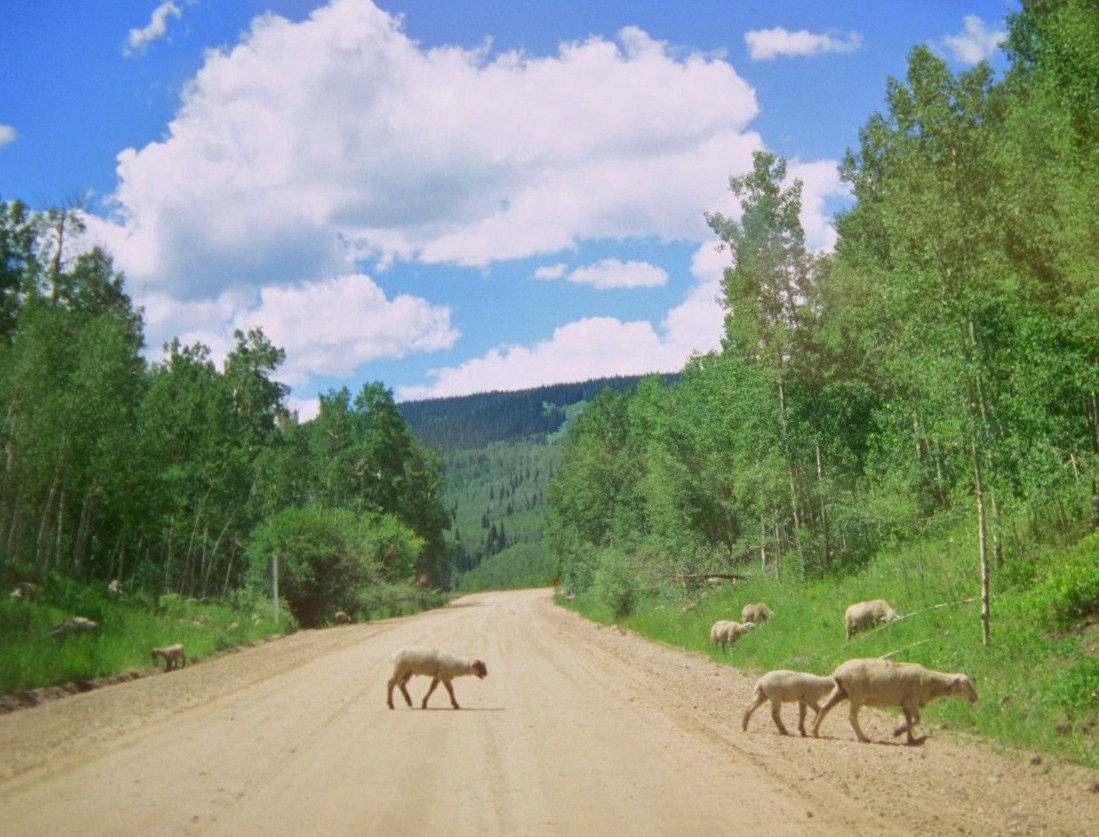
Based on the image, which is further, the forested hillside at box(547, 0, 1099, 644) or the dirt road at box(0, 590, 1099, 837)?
the forested hillside at box(547, 0, 1099, 644)

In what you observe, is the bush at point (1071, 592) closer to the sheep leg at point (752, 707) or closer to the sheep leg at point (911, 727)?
the sheep leg at point (911, 727)

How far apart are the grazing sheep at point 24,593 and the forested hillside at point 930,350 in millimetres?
20497

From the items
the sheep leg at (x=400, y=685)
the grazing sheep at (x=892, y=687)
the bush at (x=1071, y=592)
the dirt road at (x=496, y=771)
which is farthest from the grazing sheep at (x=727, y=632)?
the grazing sheep at (x=892, y=687)

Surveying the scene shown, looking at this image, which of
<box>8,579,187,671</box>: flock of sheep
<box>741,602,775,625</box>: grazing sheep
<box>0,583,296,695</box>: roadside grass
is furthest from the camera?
<box>741,602,775,625</box>: grazing sheep

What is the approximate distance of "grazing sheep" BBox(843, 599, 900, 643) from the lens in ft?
58.5

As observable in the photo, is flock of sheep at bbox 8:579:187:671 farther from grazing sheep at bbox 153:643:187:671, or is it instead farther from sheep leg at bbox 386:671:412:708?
sheep leg at bbox 386:671:412:708

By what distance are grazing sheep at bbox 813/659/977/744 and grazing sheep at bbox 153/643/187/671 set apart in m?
16.5

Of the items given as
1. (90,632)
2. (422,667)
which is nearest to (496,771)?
(422,667)

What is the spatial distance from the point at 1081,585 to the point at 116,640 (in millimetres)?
21109

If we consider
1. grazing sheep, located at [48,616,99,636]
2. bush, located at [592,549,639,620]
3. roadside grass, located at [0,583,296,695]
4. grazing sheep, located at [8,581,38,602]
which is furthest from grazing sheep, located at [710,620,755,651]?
grazing sheep, located at [8,581,38,602]

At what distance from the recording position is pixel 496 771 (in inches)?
355

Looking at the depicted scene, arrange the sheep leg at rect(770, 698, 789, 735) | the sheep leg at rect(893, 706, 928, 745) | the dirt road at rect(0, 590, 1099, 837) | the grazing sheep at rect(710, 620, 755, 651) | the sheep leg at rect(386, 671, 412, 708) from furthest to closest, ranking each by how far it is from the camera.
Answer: the grazing sheep at rect(710, 620, 755, 651), the sheep leg at rect(386, 671, 412, 708), the sheep leg at rect(770, 698, 789, 735), the sheep leg at rect(893, 706, 928, 745), the dirt road at rect(0, 590, 1099, 837)

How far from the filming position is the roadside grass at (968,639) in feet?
35.4

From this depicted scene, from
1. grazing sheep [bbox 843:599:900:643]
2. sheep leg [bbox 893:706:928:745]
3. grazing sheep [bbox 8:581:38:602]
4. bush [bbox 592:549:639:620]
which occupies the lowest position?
bush [bbox 592:549:639:620]
